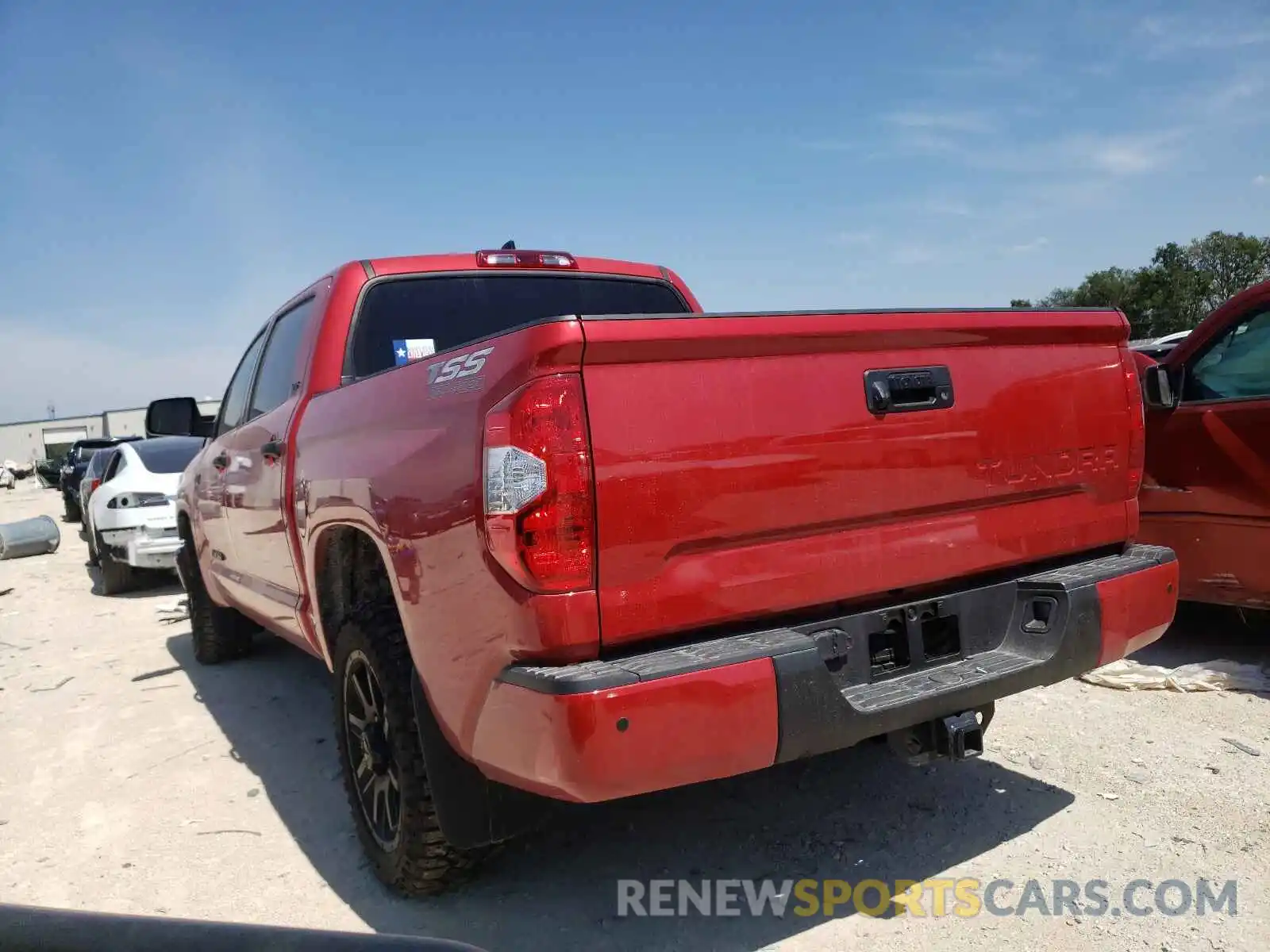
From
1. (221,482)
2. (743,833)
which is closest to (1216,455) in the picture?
(743,833)

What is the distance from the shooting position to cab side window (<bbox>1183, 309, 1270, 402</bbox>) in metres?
4.28

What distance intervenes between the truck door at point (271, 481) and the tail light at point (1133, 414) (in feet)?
9.43

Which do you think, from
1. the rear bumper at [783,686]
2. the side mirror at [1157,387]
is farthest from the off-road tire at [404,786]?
the side mirror at [1157,387]

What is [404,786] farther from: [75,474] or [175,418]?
[75,474]

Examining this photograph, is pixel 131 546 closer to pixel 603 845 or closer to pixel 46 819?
pixel 46 819

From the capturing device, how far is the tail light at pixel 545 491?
2.04 meters

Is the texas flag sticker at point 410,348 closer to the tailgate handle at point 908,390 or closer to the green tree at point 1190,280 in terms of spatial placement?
the tailgate handle at point 908,390

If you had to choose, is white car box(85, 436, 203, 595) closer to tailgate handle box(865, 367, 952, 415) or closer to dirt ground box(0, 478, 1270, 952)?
dirt ground box(0, 478, 1270, 952)

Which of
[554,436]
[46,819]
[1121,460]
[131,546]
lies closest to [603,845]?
[554,436]

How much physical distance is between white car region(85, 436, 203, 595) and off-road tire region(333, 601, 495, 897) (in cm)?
706

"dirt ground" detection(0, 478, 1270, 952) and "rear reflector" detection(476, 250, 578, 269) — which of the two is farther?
"rear reflector" detection(476, 250, 578, 269)

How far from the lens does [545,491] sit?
6.66 ft

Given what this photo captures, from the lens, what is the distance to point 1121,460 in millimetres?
2939

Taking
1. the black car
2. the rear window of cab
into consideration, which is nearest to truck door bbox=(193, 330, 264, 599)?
the rear window of cab
